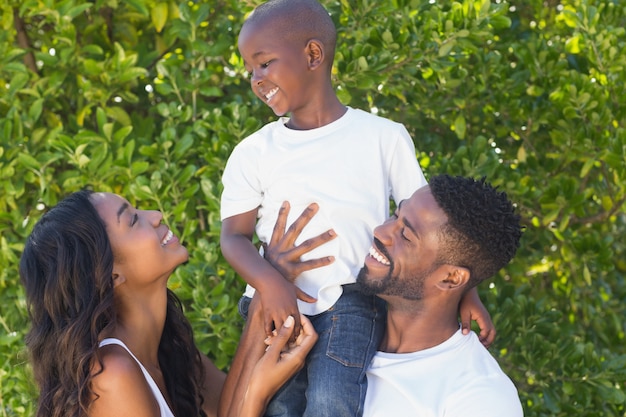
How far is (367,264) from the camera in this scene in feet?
9.30

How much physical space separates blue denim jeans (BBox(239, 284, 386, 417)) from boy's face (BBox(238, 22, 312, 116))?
575mm

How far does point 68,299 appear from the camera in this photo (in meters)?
2.96

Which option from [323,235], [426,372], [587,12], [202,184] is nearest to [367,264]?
[323,235]

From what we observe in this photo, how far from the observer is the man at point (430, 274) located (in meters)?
2.82

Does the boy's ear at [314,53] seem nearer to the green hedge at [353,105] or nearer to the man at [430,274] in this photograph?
the man at [430,274]

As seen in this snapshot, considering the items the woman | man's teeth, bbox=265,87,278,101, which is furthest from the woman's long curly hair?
man's teeth, bbox=265,87,278,101

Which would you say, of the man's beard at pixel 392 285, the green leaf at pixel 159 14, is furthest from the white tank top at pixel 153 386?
the green leaf at pixel 159 14

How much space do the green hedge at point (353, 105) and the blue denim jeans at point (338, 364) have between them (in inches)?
28.0

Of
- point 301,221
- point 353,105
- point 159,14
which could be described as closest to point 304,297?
point 301,221

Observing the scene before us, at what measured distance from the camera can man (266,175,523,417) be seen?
2816 millimetres

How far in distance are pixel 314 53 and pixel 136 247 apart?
0.77 metres

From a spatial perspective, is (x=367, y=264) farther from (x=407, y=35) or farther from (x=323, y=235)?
(x=407, y=35)

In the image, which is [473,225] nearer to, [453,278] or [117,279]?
[453,278]

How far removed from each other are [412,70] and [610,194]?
1106mm
